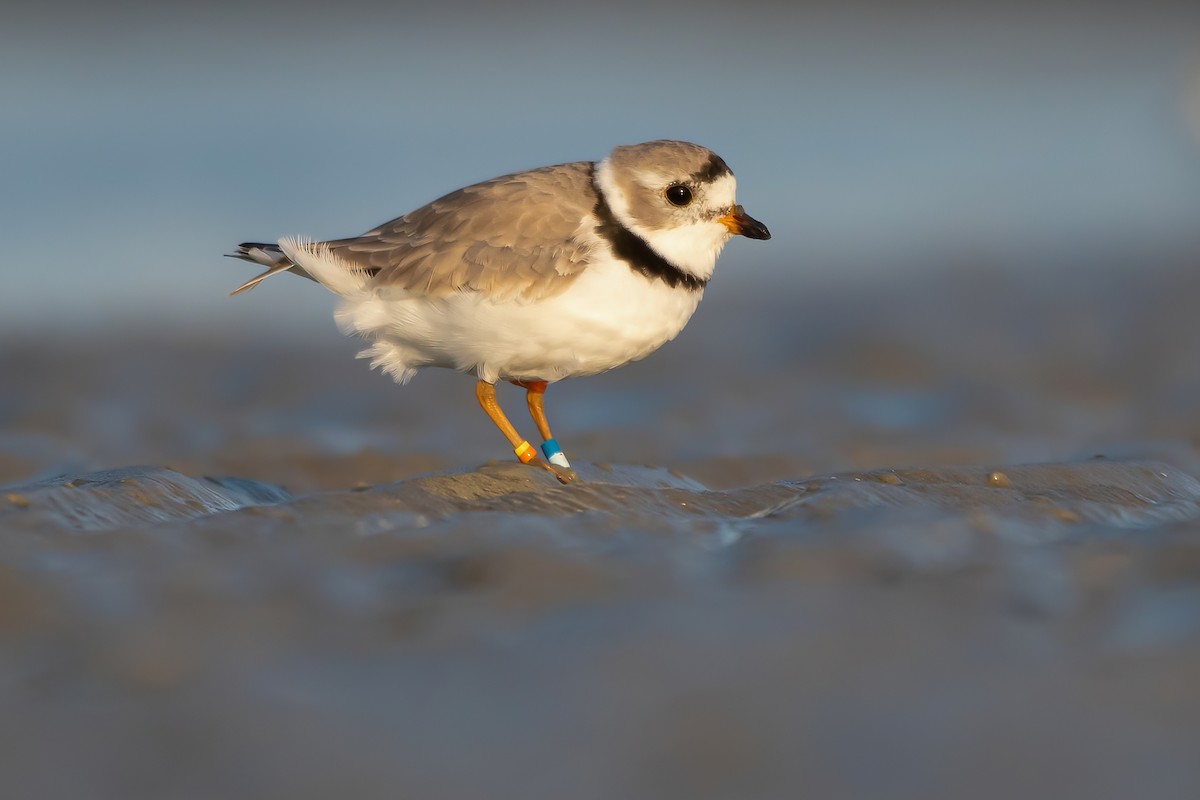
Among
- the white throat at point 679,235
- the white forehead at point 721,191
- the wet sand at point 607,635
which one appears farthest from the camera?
the white forehead at point 721,191

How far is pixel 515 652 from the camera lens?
2.73 metres

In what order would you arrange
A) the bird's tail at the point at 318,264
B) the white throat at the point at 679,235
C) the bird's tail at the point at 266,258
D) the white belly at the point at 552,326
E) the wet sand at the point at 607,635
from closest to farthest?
the wet sand at the point at 607,635
the white belly at the point at 552,326
the white throat at the point at 679,235
the bird's tail at the point at 318,264
the bird's tail at the point at 266,258

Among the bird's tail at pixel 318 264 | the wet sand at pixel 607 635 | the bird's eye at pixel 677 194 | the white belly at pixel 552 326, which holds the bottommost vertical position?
the wet sand at pixel 607 635

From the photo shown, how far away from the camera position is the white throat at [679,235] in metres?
4.54

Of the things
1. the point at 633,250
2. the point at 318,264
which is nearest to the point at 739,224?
the point at 633,250

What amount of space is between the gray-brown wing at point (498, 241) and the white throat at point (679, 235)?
0.08 meters

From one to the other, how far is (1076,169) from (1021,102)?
158cm

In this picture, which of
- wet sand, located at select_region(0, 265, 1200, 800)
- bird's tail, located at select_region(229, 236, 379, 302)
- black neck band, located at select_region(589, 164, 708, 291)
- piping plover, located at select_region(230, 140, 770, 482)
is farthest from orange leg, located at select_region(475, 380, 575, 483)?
black neck band, located at select_region(589, 164, 708, 291)

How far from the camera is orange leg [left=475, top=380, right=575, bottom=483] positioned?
14.5 feet

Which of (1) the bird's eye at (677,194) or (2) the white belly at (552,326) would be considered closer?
(2) the white belly at (552,326)

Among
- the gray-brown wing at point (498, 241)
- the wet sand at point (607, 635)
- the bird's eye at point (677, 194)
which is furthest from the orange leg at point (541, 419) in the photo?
the bird's eye at point (677, 194)

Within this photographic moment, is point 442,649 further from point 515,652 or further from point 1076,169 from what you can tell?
point 1076,169

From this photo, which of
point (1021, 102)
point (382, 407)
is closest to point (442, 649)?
point (382, 407)

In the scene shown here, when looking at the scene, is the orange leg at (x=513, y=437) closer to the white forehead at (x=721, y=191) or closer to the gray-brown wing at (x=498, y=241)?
the gray-brown wing at (x=498, y=241)
